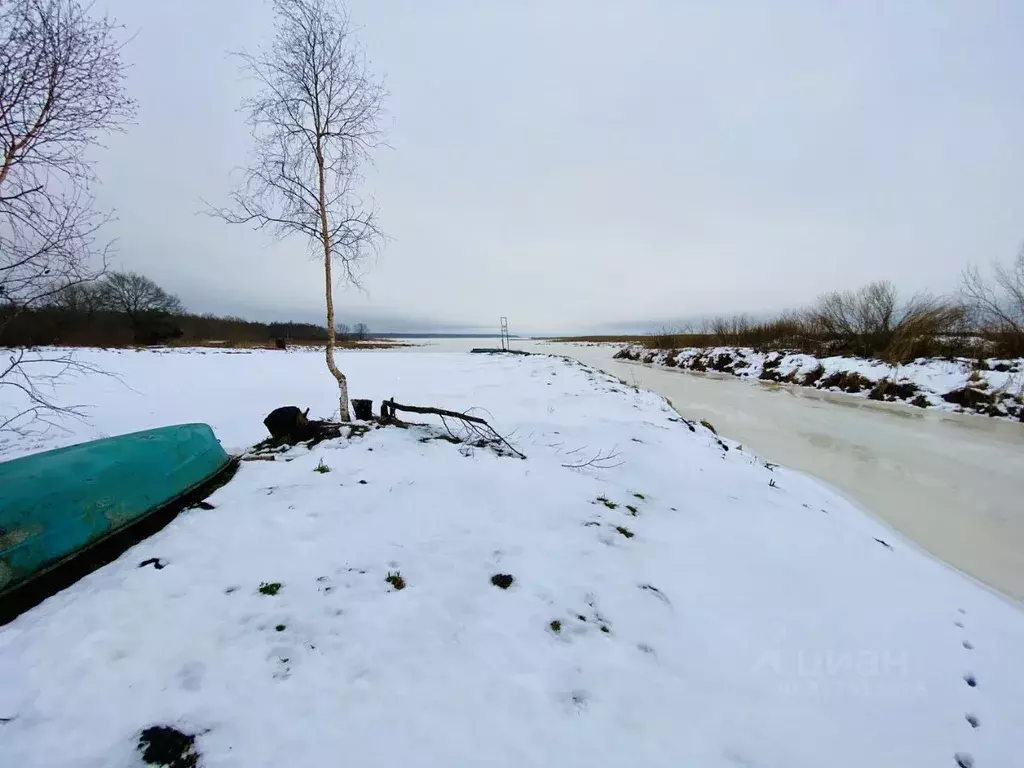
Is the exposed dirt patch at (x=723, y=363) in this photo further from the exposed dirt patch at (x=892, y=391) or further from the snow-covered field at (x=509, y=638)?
the snow-covered field at (x=509, y=638)

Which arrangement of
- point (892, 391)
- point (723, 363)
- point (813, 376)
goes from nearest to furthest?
point (892, 391), point (813, 376), point (723, 363)

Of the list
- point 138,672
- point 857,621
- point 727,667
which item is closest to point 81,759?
point 138,672

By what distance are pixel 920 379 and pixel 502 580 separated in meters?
14.9

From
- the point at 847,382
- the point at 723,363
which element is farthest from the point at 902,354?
the point at 723,363

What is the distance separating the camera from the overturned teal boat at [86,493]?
2.02 m

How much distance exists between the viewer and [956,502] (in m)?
4.77

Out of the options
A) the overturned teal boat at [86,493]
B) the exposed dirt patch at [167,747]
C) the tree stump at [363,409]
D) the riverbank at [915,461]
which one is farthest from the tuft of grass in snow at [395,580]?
the riverbank at [915,461]

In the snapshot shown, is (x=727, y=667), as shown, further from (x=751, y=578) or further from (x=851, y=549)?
(x=851, y=549)

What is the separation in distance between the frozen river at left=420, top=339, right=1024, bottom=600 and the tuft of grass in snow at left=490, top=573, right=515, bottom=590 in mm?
4161

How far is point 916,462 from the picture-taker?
613 cm

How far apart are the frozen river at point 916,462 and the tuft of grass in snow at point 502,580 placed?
4.16m

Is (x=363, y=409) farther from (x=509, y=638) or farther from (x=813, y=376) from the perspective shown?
(x=813, y=376)

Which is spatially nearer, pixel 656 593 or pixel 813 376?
pixel 656 593

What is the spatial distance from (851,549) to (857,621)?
1149 millimetres
